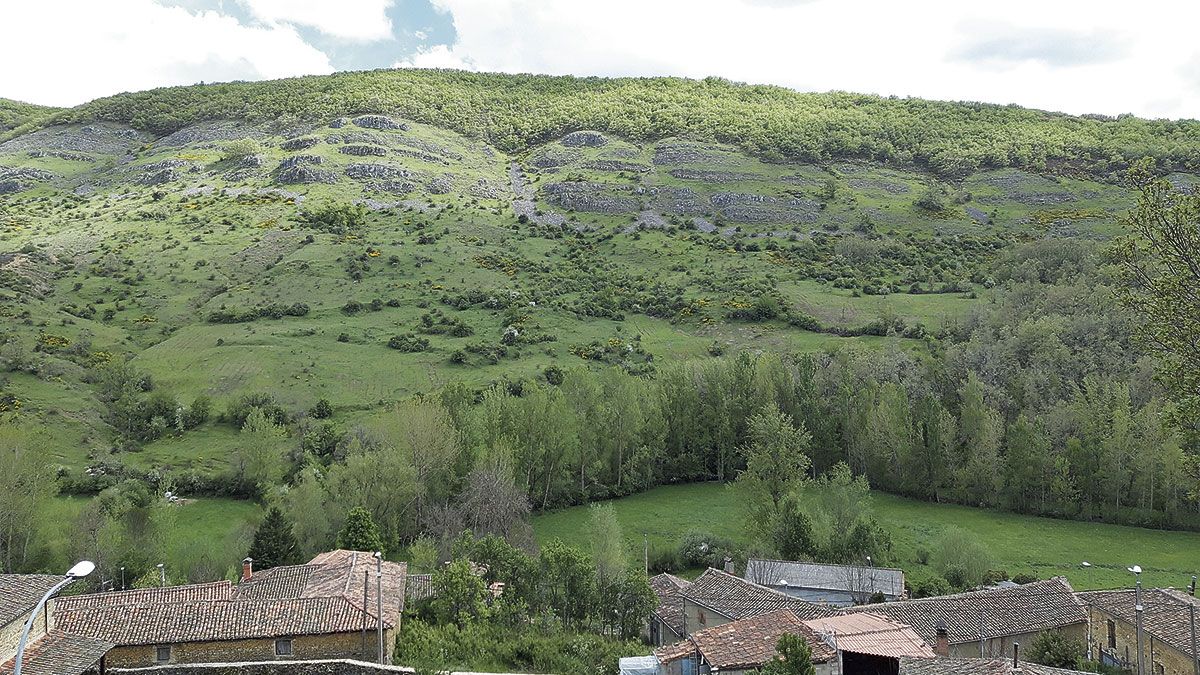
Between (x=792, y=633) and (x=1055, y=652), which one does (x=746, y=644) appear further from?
(x=1055, y=652)

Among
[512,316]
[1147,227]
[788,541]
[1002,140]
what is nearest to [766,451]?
[788,541]

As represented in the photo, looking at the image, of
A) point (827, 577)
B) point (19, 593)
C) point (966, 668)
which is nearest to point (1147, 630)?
point (966, 668)

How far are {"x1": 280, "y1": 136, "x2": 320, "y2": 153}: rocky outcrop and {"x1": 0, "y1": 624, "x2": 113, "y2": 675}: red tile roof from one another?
153 m

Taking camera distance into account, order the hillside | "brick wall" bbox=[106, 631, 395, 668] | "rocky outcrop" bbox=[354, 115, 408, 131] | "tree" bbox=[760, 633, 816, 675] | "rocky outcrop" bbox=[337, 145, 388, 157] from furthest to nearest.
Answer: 1. "rocky outcrop" bbox=[354, 115, 408, 131]
2. "rocky outcrop" bbox=[337, 145, 388, 157]
3. the hillside
4. "brick wall" bbox=[106, 631, 395, 668]
5. "tree" bbox=[760, 633, 816, 675]

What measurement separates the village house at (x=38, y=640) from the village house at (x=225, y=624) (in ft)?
3.47

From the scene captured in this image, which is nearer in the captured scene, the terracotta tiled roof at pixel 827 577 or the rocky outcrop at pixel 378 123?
the terracotta tiled roof at pixel 827 577

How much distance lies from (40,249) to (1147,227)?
137164 mm

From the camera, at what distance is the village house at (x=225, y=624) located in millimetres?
25906

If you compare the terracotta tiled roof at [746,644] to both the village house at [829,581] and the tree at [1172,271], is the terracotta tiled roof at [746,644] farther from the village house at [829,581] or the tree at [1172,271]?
the village house at [829,581]

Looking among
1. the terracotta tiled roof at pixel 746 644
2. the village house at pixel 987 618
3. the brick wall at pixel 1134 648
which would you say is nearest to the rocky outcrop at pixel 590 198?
the village house at pixel 987 618

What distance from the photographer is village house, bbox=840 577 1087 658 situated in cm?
3541

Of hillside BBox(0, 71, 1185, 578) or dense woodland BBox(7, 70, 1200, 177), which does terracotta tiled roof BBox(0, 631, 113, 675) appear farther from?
dense woodland BBox(7, 70, 1200, 177)

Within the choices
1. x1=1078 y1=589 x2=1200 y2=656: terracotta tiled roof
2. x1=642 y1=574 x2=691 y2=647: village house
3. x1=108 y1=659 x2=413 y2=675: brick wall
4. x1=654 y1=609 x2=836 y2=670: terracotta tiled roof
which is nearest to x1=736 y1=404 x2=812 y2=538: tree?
x1=642 y1=574 x2=691 y2=647: village house

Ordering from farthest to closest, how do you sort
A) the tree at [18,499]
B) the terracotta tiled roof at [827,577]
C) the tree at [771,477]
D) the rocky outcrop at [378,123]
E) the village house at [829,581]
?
1. the rocky outcrop at [378,123]
2. the tree at [771,477]
3. the tree at [18,499]
4. the terracotta tiled roof at [827,577]
5. the village house at [829,581]
